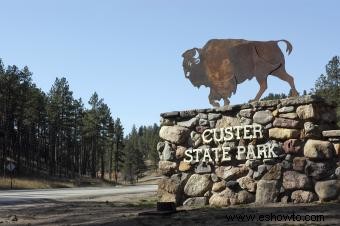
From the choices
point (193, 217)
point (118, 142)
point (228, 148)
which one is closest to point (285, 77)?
point (228, 148)

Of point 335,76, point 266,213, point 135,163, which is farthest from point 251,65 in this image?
point 135,163

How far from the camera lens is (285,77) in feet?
42.1

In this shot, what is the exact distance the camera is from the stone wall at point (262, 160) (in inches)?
440

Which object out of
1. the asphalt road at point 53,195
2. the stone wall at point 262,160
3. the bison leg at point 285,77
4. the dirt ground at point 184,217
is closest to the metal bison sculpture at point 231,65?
the bison leg at point 285,77

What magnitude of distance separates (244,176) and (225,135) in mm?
1096

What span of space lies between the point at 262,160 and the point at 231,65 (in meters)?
2.91

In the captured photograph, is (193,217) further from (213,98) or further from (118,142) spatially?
(118,142)

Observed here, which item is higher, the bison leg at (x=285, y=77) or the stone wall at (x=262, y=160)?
the bison leg at (x=285, y=77)

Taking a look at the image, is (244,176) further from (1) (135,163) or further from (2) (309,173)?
(1) (135,163)

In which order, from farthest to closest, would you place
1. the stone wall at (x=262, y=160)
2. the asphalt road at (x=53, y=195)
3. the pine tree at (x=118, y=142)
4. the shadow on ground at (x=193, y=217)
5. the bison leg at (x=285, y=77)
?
the pine tree at (x=118, y=142)
the asphalt road at (x=53, y=195)
the bison leg at (x=285, y=77)
the stone wall at (x=262, y=160)
the shadow on ground at (x=193, y=217)

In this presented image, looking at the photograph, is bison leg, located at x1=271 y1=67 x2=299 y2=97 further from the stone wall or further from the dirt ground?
the dirt ground

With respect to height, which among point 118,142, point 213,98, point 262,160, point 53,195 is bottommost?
point 53,195

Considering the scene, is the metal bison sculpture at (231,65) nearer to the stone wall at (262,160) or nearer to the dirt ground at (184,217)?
the stone wall at (262,160)

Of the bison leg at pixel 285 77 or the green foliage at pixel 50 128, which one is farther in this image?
the green foliage at pixel 50 128
